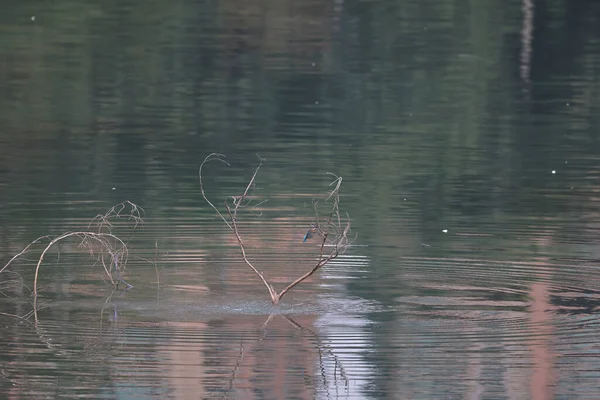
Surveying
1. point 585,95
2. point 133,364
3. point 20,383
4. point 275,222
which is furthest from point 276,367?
point 585,95

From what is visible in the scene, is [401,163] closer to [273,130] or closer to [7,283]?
[273,130]

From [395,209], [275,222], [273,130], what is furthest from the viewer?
[273,130]

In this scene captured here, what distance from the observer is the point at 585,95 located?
29.0 metres

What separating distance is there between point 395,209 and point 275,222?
1673 mm

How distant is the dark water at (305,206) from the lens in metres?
9.39

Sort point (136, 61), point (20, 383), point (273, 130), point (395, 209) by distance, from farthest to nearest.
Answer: point (136, 61)
point (273, 130)
point (395, 209)
point (20, 383)

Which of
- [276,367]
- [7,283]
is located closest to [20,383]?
[276,367]

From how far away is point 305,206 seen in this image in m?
16.0

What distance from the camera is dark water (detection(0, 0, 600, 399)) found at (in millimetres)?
9391

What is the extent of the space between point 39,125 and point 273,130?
374cm

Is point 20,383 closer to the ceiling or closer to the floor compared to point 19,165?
closer to the ceiling

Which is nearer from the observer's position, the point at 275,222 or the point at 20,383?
the point at 20,383

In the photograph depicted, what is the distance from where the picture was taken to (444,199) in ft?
55.2

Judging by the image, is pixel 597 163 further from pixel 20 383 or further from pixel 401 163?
pixel 20 383
